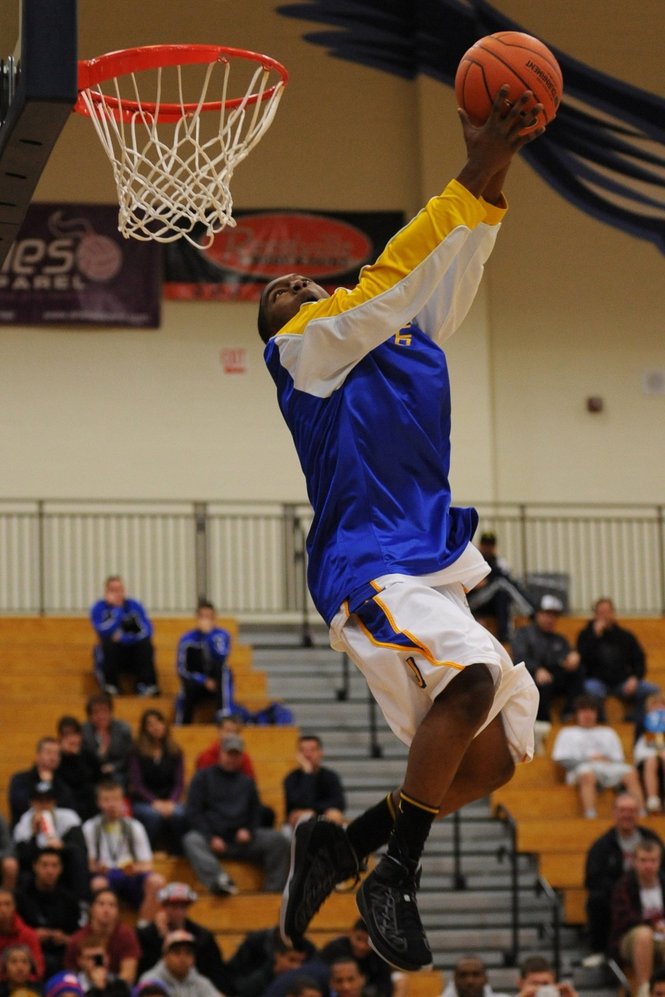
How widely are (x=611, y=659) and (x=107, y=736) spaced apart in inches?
186

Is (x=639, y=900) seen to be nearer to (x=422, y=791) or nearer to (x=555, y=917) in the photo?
(x=555, y=917)

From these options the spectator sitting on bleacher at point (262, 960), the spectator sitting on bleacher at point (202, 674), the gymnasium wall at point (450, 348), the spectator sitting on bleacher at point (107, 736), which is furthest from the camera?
the gymnasium wall at point (450, 348)

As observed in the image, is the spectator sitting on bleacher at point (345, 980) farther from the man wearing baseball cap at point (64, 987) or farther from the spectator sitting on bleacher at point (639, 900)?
the spectator sitting on bleacher at point (639, 900)

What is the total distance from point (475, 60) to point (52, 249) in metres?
14.0

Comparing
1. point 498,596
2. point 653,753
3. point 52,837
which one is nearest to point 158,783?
point 52,837

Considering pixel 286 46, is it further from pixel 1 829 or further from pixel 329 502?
pixel 329 502

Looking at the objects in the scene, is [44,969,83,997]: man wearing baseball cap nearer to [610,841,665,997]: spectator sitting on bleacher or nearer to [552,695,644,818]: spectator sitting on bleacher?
[610,841,665,997]: spectator sitting on bleacher

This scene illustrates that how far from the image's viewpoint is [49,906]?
1158 cm

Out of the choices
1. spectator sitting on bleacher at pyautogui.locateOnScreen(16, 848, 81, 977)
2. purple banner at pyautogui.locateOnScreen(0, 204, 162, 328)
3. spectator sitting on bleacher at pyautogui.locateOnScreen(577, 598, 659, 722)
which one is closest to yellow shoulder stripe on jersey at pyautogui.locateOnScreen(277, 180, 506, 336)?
spectator sitting on bleacher at pyautogui.locateOnScreen(16, 848, 81, 977)

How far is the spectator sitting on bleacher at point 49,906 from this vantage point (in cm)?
1141

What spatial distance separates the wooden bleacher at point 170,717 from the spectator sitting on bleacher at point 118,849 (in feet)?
1.36

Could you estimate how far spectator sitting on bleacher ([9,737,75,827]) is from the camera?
1259cm

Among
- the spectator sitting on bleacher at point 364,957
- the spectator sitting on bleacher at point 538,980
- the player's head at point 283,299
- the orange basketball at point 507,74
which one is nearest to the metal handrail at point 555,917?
the spectator sitting on bleacher at point 538,980

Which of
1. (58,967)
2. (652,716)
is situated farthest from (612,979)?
(58,967)
